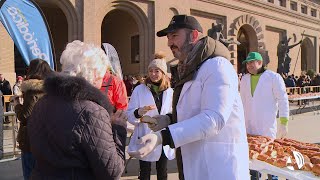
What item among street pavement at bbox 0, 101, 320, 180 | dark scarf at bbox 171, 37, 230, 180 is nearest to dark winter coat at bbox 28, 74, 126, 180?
dark scarf at bbox 171, 37, 230, 180

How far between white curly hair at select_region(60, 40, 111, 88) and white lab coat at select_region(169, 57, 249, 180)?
2.03ft

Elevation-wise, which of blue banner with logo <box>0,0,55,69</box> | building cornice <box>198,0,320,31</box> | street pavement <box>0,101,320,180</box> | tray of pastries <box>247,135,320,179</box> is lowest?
street pavement <box>0,101,320,180</box>

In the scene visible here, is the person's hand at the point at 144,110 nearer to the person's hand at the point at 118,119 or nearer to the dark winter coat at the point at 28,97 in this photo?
the dark winter coat at the point at 28,97

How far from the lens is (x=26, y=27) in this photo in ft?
17.5

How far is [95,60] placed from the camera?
95.7 inches

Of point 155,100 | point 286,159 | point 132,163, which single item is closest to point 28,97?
point 155,100

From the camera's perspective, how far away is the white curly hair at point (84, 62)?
92.6 inches

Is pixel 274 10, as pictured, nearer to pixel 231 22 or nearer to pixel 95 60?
pixel 231 22

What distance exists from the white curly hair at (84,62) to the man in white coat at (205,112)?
21.2 inches

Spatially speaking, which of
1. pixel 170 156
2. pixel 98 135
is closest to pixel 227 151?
pixel 98 135

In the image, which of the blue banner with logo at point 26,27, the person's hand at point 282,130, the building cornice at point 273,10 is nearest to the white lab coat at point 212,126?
the person's hand at point 282,130

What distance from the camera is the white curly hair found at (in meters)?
2.35

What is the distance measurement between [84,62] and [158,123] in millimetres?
674

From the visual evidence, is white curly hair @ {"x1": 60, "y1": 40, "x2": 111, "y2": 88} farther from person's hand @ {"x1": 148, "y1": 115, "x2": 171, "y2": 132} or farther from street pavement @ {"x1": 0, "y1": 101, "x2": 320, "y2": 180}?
street pavement @ {"x1": 0, "y1": 101, "x2": 320, "y2": 180}
